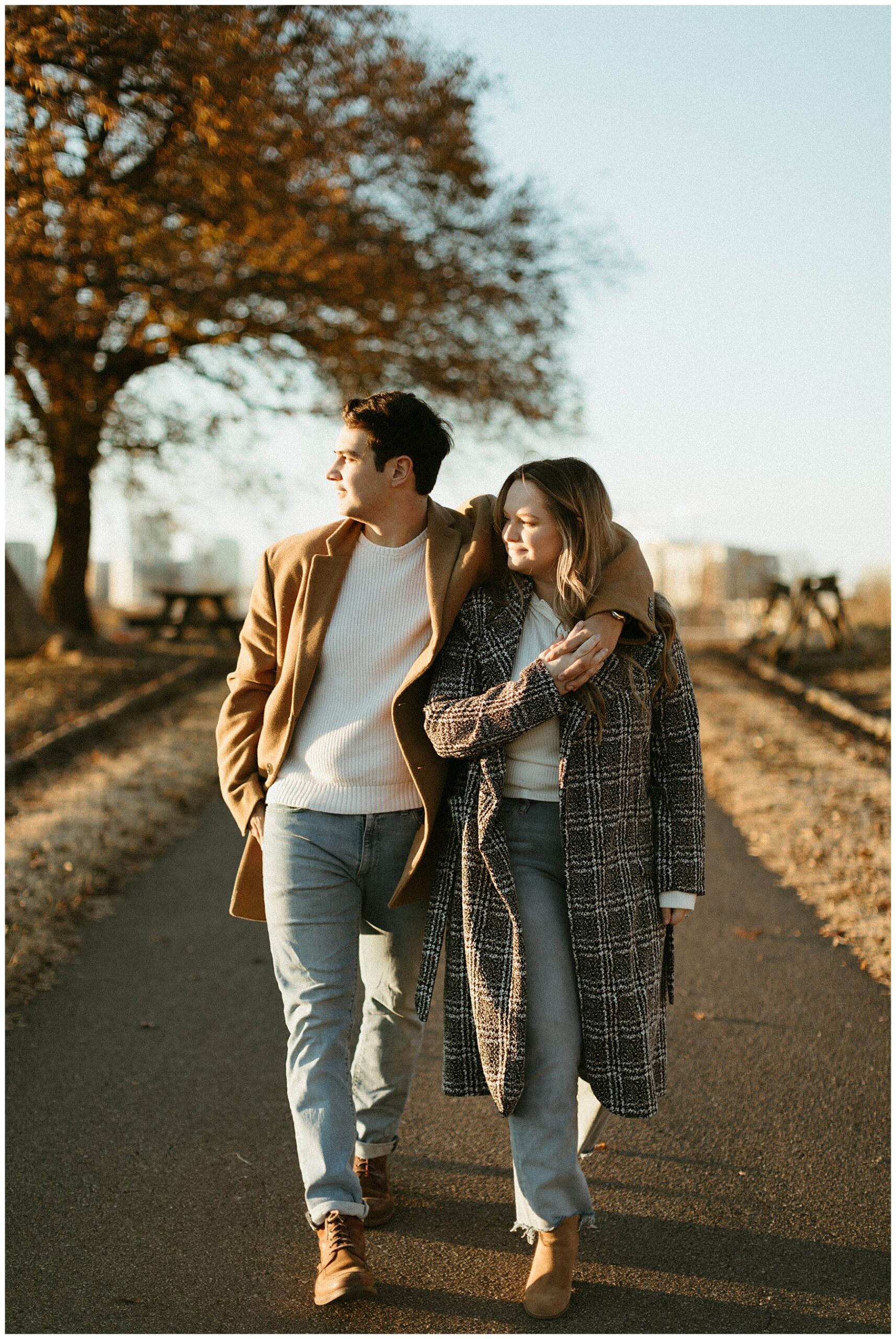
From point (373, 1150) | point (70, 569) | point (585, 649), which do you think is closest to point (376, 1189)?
point (373, 1150)

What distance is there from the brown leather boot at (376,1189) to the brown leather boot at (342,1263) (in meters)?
0.33

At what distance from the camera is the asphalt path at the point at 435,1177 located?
289 cm

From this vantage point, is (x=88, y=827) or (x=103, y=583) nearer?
(x=88, y=827)

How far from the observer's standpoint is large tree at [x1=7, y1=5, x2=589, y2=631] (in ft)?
29.9

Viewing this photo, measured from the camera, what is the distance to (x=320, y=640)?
127 inches

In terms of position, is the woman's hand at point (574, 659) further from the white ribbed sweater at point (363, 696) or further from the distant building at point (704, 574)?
the distant building at point (704, 574)

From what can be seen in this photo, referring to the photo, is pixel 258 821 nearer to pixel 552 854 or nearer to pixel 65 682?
pixel 552 854

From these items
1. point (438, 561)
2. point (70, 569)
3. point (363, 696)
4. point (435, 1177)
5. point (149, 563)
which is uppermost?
point (149, 563)

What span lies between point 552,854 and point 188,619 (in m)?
20.0

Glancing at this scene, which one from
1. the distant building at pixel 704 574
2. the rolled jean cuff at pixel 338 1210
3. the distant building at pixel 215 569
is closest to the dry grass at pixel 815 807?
the rolled jean cuff at pixel 338 1210

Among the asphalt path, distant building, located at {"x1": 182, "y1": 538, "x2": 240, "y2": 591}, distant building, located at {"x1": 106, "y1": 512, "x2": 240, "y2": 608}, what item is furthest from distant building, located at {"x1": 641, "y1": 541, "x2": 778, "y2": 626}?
the asphalt path

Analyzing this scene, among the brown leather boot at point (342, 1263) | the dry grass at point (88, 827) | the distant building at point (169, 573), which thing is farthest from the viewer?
the distant building at point (169, 573)

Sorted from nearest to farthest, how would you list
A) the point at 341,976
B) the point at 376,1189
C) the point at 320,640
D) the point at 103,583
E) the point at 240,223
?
the point at 341,976 < the point at 320,640 < the point at 376,1189 < the point at 240,223 < the point at 103,583

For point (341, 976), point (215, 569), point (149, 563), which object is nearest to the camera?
point (341, 976)
